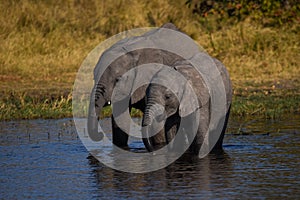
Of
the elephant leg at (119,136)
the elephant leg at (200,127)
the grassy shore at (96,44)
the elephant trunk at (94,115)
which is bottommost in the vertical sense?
the grassy shore at (96,44)

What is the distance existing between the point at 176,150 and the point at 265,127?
218cm

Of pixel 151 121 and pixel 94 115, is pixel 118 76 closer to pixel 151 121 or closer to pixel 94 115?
pixel 94 115

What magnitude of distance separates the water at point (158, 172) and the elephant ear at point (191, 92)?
554mm

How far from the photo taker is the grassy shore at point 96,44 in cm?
1349

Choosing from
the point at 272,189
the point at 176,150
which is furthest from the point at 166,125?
the point at 272,189

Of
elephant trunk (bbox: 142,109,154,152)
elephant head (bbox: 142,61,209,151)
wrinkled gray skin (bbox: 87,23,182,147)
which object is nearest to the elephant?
wrinkled gray skin (bbox: 87,23,182,147)

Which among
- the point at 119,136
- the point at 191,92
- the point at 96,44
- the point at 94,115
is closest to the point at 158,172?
the point at 191,92

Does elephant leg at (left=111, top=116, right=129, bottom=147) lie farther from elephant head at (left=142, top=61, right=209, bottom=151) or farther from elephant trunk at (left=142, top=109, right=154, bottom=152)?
elephant head at (left=142, top=61, right=209, bottom=151)

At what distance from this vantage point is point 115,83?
392 inches

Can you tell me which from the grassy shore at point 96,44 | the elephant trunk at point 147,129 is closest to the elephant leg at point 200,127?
the elephant trunk at point 147,129

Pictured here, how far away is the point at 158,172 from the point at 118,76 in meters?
1.87

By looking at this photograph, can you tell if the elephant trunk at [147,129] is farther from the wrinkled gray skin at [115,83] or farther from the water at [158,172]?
the wrinkled gray skin at [115,83]

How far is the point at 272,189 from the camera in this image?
747cm

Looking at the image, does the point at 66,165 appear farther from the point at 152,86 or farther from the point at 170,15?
the point at 170,15
